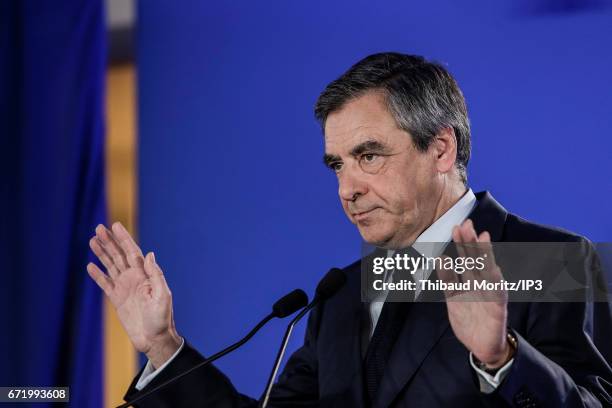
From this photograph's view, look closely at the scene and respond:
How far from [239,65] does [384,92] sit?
1.04 m

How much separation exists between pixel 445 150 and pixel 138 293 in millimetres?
796

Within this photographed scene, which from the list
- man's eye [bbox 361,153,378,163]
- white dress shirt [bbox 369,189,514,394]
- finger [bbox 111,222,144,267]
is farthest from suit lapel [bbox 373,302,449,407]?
finger [bbox 111,222,144,267]

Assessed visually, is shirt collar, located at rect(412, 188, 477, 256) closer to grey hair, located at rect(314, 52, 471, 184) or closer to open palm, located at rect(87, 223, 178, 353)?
grey hair, located at rect(314, 52, 471, 184)

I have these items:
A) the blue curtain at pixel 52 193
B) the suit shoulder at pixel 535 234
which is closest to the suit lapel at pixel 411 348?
the suit shoulder at pixel 535 234

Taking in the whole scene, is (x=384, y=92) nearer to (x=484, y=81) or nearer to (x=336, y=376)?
(x=484, y=81)

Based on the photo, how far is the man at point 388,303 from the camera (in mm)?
1647

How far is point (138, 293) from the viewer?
185 cm

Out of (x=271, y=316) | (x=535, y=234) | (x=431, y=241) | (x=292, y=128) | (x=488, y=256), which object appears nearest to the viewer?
(x=488, y=256)

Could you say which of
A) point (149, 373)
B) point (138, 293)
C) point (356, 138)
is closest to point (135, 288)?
point (138, 293)

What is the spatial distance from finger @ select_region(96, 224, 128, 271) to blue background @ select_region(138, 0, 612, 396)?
854mm

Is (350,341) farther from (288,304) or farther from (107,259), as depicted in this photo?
(107,259)

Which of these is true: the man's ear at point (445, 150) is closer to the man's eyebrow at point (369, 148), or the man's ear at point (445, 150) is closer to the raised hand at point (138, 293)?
the man's eyebrow at point (369, 148)

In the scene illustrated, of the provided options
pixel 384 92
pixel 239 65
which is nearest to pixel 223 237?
pixel 239 65

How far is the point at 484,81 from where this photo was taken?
235 cm
